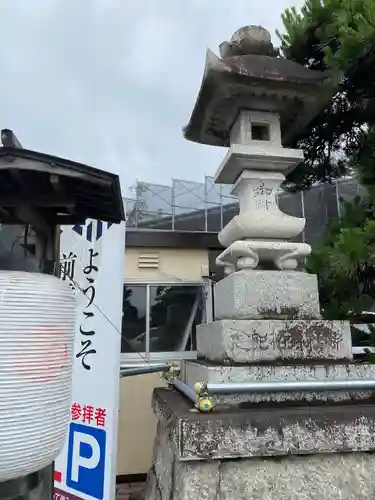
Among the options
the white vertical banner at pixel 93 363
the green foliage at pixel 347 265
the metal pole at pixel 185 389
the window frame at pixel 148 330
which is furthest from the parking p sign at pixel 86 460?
the green foliage at pixel 347 265

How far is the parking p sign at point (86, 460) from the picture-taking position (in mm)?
3246

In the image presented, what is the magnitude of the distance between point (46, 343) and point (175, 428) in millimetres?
976

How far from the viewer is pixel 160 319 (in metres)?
5.80

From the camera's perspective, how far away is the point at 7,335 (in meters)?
1.64

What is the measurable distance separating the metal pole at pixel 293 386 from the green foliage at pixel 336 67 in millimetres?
2445

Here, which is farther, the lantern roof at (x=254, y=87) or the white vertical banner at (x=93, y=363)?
the white vertical banner at (x=93, y=363)

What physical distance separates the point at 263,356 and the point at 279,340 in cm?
16

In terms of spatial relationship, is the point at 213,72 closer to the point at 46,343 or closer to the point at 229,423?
the point at 46,343

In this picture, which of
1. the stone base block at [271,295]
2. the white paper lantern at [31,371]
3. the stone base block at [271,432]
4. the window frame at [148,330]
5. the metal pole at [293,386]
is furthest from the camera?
the window frame at [148,330]

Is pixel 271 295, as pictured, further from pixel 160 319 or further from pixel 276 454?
pixel 160 319

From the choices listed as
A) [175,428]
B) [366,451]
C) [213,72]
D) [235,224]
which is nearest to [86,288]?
[235,224]

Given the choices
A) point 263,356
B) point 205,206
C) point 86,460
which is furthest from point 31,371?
point 205,206

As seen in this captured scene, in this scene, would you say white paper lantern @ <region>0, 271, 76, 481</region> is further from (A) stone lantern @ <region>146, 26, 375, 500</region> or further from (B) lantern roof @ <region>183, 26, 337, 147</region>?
(B) lantern roof @ <region>183, 26, 337, 147</region>

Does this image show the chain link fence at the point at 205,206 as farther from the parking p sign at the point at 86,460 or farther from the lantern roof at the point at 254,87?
the parking p sign at the point at 86,460
